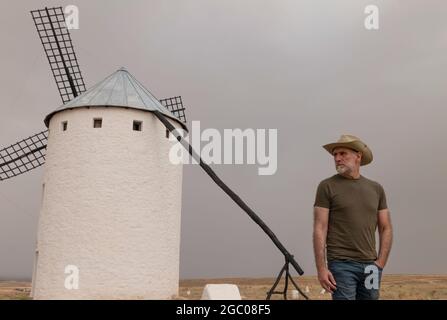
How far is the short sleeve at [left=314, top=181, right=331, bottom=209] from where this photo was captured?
459 centimetres

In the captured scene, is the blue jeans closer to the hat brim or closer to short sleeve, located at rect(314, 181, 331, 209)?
short sleeve, located at rect(314, 181, 331, 209)

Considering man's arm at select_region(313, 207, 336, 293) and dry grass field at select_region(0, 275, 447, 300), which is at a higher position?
man's arm at select_region(313, 207, 336, 293)

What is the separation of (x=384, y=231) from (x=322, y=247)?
0.85 m

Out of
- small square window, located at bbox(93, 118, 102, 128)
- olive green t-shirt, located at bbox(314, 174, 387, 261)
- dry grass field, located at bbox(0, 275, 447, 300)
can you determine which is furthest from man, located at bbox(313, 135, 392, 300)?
small square window, located at bbox(93, 118, 102, 128)

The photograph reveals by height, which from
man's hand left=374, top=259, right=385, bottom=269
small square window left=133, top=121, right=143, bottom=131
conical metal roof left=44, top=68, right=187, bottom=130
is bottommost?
man's hand left=374, top=259, right=385, bottom=269

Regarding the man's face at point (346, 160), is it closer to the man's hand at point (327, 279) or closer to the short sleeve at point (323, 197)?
the short sleeve at point (323, 197)

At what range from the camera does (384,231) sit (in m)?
4.90

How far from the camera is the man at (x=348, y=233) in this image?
4473mm

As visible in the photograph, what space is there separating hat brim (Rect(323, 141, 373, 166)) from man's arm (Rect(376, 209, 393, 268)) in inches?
22.3

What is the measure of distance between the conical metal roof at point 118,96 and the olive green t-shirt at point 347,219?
11.7m
